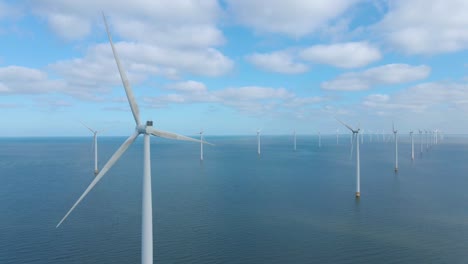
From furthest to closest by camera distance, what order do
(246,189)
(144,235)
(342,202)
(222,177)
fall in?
(222,177) < (246,189) < (342,202) < (144,235)

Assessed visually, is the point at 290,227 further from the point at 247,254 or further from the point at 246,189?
the point at 246,189

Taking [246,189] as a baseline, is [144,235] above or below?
above

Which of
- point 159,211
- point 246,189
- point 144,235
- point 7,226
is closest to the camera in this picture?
point 144,235

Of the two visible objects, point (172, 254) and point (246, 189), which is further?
point (246, 189)

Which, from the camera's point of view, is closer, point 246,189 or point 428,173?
point 246,189

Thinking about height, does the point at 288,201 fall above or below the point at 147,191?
below

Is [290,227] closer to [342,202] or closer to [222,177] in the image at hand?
[342,202]

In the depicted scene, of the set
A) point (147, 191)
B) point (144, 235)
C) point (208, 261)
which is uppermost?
point (147, 191)

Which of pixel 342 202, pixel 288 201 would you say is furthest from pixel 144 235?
pixel 342 202

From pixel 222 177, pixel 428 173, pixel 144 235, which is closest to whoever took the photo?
pixel 144 235

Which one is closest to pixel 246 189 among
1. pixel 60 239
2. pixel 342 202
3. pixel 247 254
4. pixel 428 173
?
pixel 342 202
